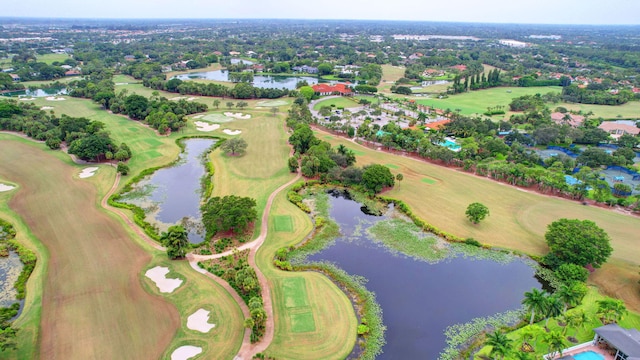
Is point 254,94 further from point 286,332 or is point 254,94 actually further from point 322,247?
point 286,332

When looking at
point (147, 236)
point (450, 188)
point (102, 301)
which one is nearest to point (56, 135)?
point (147, 236)

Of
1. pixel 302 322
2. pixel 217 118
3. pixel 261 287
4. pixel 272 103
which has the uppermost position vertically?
pixel 272 103

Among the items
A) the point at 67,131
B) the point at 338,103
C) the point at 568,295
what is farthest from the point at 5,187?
the point at 338,103

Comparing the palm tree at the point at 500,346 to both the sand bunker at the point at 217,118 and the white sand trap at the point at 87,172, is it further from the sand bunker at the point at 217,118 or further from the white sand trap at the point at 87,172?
the sand bunker at the point at 217,118

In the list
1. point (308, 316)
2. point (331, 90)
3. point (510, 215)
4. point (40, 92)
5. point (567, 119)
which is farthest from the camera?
point (331, 90)

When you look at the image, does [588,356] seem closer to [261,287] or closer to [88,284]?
[261,287]

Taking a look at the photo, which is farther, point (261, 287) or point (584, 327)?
point (261, 287)

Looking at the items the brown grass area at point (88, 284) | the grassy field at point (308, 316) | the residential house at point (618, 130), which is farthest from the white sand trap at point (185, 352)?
the residential house at point (618, 130)
